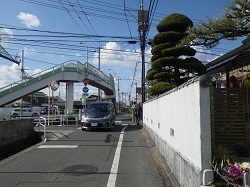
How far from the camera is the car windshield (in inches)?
676

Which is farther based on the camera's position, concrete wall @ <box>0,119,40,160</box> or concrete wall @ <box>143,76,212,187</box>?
concrete wall @ <box>0,119,40,160</box>

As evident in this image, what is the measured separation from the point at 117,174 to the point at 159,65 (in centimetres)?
938

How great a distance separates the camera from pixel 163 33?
49.2 feet

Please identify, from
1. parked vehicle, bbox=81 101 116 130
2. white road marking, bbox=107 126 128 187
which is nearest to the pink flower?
white road marking, bbox=107 126 128 187

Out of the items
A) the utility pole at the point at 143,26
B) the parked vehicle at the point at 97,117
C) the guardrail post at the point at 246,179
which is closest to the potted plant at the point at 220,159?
the guardrail post at the point at 246,179

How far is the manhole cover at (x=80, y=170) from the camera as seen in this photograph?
6.64m

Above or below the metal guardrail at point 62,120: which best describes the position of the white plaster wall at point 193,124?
above

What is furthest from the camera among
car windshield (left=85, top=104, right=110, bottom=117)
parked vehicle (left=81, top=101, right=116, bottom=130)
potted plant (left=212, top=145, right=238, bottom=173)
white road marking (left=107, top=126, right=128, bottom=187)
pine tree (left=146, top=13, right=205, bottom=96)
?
car windshield (left=85, top=104, right=110, bottom=117)

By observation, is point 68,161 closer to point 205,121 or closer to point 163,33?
point 205,121

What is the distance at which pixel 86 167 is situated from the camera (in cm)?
725

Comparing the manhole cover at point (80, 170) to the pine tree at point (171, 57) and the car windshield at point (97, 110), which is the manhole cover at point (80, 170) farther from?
the car windshield at point (97, 110)

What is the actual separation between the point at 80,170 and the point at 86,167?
35 centimetres

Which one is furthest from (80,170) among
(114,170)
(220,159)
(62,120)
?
(62,120)

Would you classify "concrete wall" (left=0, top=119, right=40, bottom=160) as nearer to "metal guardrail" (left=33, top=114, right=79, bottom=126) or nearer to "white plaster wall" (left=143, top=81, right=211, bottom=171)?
"metal guardrail" (left=33, top=114, right=79, bottom=126)
